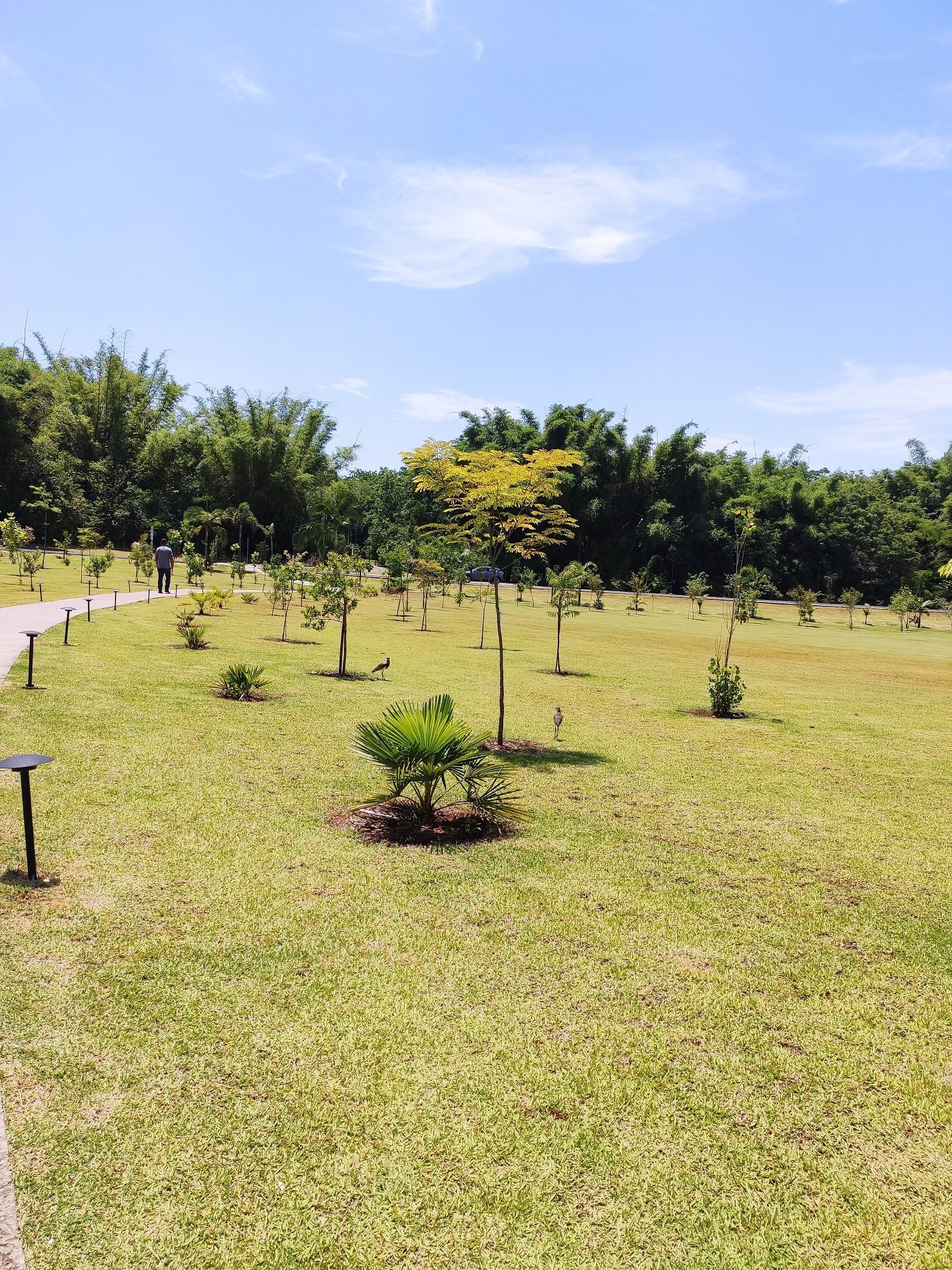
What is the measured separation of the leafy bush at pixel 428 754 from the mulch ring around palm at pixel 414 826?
79 millimetres

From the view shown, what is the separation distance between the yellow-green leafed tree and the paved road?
6.56 meters

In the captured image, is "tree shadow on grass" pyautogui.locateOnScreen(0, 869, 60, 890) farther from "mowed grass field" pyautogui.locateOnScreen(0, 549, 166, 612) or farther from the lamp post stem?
"mowed grass field" pyautogui.locateOnScreen(0, 549, 166, 612)

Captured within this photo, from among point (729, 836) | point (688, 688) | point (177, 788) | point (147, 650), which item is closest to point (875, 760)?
point (729, 836)

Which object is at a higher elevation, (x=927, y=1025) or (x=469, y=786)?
(x=469, y=786)

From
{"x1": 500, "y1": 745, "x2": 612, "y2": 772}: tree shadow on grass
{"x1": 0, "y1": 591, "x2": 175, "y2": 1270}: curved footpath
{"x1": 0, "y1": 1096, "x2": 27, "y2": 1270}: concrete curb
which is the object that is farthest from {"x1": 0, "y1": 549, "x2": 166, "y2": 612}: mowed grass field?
{"x1": 0, "y1": 1096, "x2": 27, "y2": 1270}: concrete curb

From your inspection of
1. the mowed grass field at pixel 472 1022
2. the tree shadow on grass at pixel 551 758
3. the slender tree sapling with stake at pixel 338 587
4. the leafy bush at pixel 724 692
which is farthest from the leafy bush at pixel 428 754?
the slender tree sapling with stake at pixel 338 587

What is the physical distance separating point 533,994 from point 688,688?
13651 millimetres

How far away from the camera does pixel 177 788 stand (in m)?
7.86

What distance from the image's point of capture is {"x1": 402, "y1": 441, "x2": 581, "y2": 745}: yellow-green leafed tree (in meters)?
10.0

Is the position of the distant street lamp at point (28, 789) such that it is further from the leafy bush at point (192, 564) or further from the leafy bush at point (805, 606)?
the leafy bush at point (805, 606)

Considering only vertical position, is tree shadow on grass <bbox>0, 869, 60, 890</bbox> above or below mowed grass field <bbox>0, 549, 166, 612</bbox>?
below

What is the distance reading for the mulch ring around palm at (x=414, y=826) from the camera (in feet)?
23.7

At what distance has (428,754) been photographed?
7125mm

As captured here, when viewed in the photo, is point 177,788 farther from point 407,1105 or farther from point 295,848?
point 407,1105
